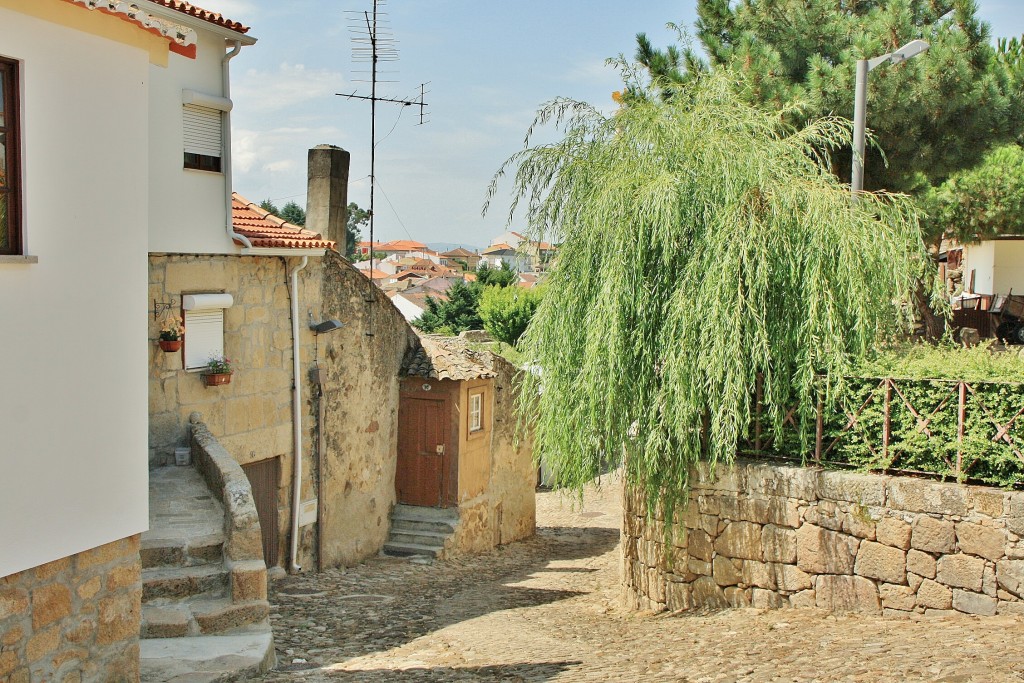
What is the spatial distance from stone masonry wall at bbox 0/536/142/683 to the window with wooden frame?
1982mm

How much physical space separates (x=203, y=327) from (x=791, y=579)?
6.87 meters

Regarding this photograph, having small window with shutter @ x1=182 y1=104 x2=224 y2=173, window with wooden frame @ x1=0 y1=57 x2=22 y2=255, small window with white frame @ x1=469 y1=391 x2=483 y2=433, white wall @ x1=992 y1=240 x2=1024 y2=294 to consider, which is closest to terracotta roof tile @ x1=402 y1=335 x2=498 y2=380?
small window with white frame @ x1=469 y1=391 x2=483 y2=433

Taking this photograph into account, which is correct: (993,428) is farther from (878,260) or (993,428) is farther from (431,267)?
(431,267)

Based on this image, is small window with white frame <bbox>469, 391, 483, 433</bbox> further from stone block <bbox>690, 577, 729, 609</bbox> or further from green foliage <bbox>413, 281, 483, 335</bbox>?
green foliage <bbox>413, 281, 483, 335</bbox>

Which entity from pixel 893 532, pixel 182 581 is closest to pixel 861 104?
pixel 893 532

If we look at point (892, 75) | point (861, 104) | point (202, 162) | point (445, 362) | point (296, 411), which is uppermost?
point (892, 75)

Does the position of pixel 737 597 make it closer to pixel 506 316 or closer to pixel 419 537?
pixel 419 537

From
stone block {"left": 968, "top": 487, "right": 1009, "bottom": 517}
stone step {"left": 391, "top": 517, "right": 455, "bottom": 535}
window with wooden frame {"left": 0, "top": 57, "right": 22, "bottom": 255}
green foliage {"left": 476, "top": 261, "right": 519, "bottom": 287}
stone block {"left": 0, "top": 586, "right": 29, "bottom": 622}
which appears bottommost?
stone step {"left": 391, "top": 517, "right": 455, "bottom": 535}

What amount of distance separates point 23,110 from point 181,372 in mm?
5181

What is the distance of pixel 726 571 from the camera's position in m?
9.72

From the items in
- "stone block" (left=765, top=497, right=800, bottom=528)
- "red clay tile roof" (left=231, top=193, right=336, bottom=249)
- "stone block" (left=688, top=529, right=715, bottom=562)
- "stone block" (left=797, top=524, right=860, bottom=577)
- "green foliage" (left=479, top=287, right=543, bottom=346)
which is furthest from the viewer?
"green foliage" (left=479, top=287, right=543, bottom=346)

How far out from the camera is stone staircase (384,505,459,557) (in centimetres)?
1411

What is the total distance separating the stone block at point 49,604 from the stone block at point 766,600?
21.3 feet

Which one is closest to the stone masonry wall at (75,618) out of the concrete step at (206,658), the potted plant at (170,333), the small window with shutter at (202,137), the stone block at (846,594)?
the concrete step at (206,658)
